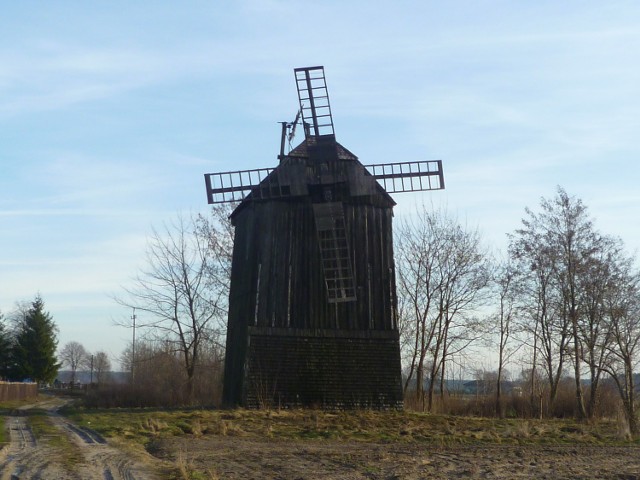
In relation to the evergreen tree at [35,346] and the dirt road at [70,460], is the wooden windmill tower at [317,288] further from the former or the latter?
the evergreen tree at [35,346]

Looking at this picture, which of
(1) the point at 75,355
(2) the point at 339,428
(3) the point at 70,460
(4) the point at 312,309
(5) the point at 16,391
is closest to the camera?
(3) the point at 70,460

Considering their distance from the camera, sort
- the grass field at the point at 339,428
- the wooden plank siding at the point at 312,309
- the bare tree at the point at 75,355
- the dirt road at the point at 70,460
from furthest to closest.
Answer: the bare tree at the point at 75,355
the wooden plank siding at the point at 312,309
the grass field at the point at 339,428
the dirt road at the point at 70,460

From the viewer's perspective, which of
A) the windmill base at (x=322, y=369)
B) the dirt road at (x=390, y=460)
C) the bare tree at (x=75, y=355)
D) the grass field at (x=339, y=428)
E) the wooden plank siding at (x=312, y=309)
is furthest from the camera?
the bare tree at (x=75, y=355)

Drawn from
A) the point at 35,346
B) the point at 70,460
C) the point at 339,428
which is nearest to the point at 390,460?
the point at 70,460

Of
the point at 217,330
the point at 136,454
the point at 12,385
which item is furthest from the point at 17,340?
the point at 136,454

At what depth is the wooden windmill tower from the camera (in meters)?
29.1

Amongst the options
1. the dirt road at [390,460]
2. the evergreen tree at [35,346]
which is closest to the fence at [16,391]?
the evergreen tree at [35,346]

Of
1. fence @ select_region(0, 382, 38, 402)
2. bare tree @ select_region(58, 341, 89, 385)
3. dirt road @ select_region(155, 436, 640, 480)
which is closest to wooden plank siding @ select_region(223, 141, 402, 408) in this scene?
dirt road @ select_region(155, 436, 640, 480)

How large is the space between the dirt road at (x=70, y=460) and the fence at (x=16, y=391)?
29.9 meters

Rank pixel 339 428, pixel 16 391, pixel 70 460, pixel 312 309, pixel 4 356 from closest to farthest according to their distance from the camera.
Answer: pixel 70 460, pixel 339 428, pixel 312 309, pixel 16 391, pixel 4 356

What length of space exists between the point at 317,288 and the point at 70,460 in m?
15.1

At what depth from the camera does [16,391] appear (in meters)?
54.6

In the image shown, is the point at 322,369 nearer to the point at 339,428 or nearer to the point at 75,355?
the point at 339,428

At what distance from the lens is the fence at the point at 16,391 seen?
49.7 metres
